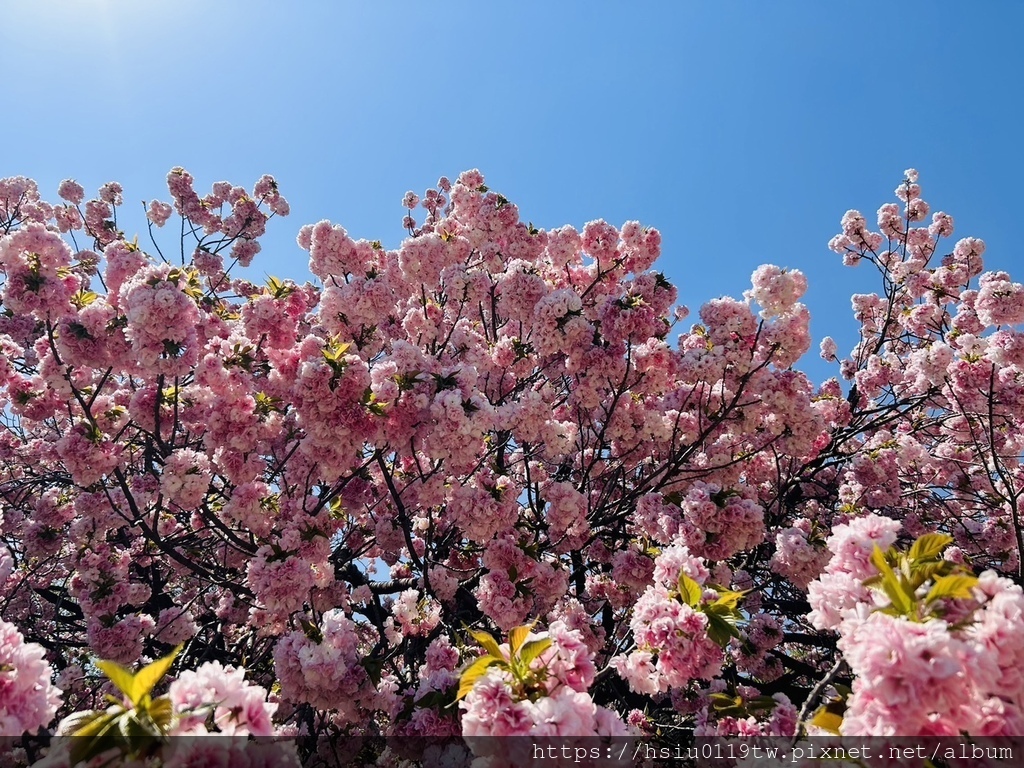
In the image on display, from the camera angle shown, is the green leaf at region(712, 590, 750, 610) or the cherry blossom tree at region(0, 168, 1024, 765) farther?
the green leaf at region(712, 590, 750, 610)

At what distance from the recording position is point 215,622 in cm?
607

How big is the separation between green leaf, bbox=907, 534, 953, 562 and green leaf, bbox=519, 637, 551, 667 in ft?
4.52

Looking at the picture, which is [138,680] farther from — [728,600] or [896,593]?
[728,600]

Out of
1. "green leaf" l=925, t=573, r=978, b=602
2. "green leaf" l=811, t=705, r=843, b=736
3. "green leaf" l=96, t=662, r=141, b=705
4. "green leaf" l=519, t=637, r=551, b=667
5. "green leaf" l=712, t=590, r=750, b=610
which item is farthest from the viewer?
"green leaf" l=712, t=590, r=750, b=610

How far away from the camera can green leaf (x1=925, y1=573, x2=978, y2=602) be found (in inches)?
67.1

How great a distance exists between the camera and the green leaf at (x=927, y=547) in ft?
6.68

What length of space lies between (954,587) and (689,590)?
4.16 feet

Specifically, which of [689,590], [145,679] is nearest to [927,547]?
[689,590]

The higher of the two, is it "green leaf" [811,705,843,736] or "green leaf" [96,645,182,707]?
"green leaf" [96,645,182,707]

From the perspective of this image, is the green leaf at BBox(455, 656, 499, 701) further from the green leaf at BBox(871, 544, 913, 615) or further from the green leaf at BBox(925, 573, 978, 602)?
the green leaf at BBox(925, 573, 978, 602)

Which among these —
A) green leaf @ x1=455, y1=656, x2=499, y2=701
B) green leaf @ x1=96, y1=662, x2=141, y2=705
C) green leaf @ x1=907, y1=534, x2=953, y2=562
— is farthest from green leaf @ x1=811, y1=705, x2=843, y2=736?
green leaf @ x1=96, y1=662, x2=141, y2=705

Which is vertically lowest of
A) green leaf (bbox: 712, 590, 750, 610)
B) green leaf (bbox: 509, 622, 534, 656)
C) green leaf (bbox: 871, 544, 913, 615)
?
green leaf (bbox: 509, 622, 534, 656)

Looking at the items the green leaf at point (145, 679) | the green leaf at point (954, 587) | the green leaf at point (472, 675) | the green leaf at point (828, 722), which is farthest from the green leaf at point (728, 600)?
the green leaf at point (145, 679)

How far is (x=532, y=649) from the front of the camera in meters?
2.15
